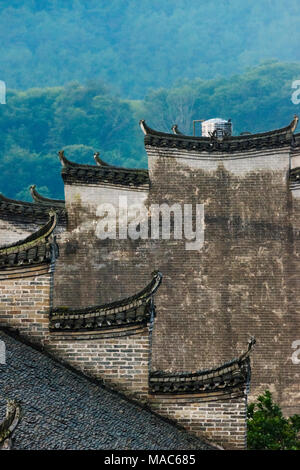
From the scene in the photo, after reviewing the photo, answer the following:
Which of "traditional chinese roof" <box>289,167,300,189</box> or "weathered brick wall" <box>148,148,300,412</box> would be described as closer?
"traditional chinese roof" <box>289,167,300,189</box>

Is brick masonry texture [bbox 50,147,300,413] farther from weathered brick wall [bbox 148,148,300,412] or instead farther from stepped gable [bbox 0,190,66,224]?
stepped gable [bbox 0,190,66,224]

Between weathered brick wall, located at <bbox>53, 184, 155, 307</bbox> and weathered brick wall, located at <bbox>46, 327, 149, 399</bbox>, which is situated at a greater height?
weathered brick wall, located at <bbox>53, 184, 155, 307</bbox>

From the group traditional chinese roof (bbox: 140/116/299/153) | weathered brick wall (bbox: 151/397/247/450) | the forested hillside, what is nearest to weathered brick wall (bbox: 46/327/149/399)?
weathered brick wall (bbox: 151/397/247/450)

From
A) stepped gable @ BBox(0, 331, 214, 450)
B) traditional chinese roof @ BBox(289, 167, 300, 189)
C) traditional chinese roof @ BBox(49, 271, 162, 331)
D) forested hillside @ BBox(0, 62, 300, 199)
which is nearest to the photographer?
stepped gable @ BBox(0, 331, 214, 450)

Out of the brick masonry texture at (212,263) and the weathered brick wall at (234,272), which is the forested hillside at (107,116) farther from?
the weathered brick wall at (234,272)

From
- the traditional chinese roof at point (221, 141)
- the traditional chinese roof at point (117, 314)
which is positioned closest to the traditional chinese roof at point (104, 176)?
the traditional chinese roof at point (221, 141)

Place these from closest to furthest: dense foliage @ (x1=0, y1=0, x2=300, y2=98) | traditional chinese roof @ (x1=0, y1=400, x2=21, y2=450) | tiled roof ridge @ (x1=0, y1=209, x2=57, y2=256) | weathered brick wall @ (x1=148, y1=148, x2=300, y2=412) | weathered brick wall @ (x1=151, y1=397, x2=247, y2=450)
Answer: traditional chinese roof @ (x1=0, y1=400, x2=21, y2=450), weathered brick wall @ (x1=151, y1=397, x2=247, y2=450), tiled roof ridge @ (x1=0, y1=209, x2=57, y2=256), weathered brick wall @ (x1=148, y1=148, x2=300, y2=412), dense foliage @ (x1=0, y1=0, x2=300, y2=98)

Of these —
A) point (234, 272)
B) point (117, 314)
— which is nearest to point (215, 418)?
point (117, 314)
